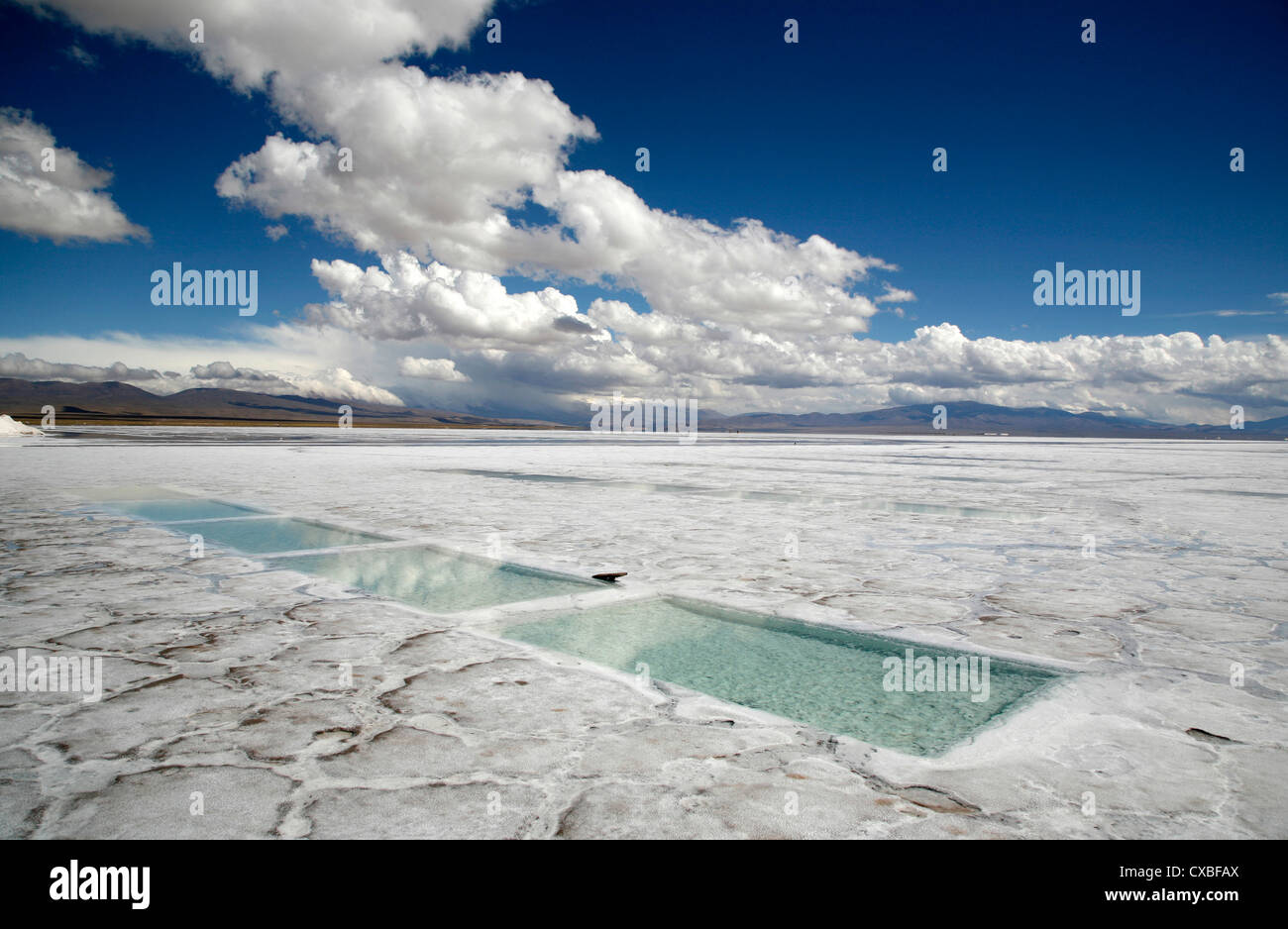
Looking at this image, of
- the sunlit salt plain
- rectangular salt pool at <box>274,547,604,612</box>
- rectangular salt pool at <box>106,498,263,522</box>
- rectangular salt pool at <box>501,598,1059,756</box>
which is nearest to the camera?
the sunlit salt plain

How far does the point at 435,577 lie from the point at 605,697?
2805 millimetres

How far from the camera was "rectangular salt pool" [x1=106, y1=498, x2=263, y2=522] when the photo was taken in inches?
328

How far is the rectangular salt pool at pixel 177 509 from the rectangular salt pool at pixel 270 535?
60 centimetres

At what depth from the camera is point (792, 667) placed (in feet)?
11.3

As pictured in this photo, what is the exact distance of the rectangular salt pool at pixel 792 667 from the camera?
2768mm

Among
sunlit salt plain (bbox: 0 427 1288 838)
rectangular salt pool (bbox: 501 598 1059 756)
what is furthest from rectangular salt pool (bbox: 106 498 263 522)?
rectangular salt pool (bbox: 501 598 1059 756)

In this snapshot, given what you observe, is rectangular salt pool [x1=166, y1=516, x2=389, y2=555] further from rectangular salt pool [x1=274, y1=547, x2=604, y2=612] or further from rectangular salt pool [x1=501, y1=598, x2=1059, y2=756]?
rectangular salt pool [x1=501, y1=598, x2=1059, y2=756]

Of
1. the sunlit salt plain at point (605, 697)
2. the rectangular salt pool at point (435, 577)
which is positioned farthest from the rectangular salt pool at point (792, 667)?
the rectangular salt pool at point (435, 577)

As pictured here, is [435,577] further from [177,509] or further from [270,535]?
[177,509]

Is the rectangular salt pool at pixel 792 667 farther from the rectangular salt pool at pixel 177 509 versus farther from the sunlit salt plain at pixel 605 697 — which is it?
the rectangular salt pool at pixel 177 509

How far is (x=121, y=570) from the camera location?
528 centimetres

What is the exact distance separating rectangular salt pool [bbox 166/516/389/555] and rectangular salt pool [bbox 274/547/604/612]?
574mm
